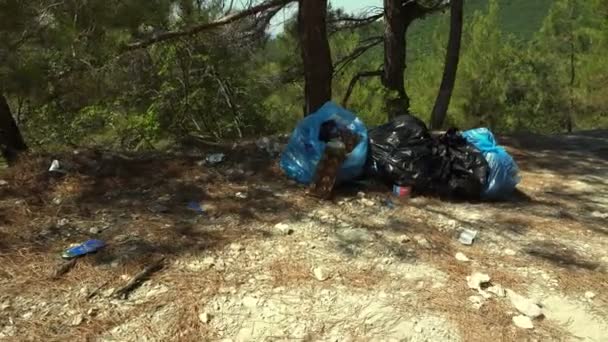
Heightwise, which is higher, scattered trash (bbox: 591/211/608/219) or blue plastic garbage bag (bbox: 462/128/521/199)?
blue plastic garbage bag (bbox: 462/128/521/199)

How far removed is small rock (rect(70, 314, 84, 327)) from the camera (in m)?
2.03

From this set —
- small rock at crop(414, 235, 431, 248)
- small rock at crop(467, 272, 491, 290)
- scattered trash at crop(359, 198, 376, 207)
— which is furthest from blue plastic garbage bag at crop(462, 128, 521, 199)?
small rock at crop(467, 272, 491, 290)

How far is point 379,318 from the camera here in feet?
7.01

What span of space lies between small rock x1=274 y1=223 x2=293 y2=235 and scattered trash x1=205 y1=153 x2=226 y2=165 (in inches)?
45.2

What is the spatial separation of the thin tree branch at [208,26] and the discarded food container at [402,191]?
8.77ft

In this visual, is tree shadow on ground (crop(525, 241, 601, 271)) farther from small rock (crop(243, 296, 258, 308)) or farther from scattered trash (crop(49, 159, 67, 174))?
scattered trash (crop(49, 159, 67, 174))

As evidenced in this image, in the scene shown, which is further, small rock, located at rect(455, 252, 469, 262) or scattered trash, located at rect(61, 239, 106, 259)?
small rock, located at rect(455, 252, 469, 262)

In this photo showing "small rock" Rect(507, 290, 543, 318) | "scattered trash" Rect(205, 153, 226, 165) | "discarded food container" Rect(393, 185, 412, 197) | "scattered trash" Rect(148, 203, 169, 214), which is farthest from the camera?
"scattered trash" Rect(205, 153, 226, 165)

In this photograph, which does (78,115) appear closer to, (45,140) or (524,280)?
(45,140)

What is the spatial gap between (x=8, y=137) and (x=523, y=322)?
3.92m

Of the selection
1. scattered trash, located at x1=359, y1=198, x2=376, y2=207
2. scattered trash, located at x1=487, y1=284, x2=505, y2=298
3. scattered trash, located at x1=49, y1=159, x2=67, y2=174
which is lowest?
scattered trash, located at x1=487, y1=284, x2=505, y2=298

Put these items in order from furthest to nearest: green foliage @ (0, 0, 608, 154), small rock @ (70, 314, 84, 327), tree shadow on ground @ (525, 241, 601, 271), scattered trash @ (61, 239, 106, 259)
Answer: green foliage @ (0, 0, 608, 154)
tree shadow on ground @ (525, 241, 601, 271)
scattered trash @ (61, 239, 106, 259)
small rock @ (70, 314, 84, 327)

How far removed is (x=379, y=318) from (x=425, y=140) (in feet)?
5.72

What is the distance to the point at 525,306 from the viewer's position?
2203mm
